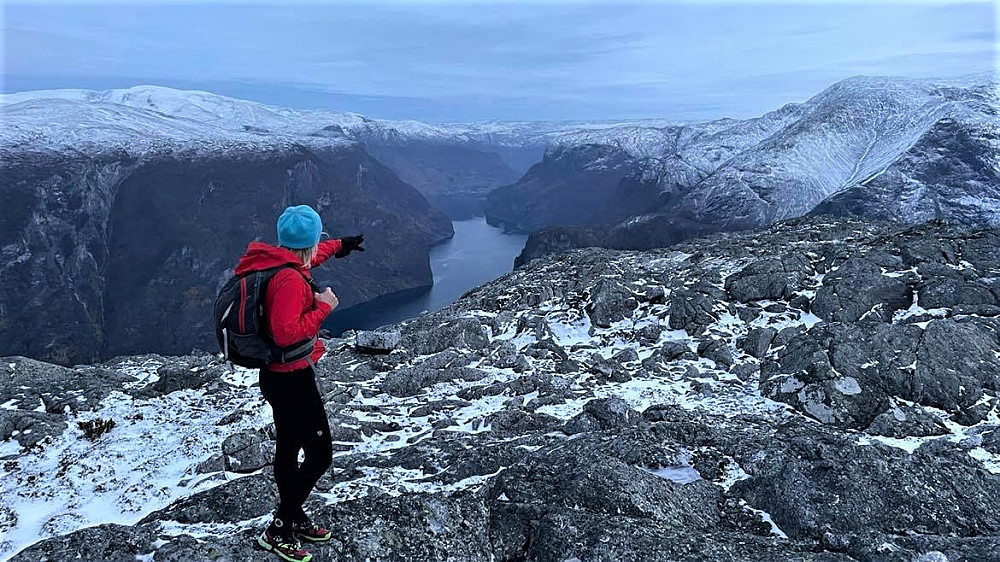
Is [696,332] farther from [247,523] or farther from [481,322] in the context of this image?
[247,523]

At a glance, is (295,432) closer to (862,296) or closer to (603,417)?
(603,417)

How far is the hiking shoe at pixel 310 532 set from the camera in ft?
20.8

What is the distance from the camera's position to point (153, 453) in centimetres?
1201

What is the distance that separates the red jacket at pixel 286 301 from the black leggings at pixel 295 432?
0.22 meters

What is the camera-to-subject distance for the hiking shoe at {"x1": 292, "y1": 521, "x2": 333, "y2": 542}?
6348 millimetres

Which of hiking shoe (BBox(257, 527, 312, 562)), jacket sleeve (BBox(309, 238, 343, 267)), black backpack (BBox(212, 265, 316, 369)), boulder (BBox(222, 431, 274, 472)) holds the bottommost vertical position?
boulder (BBox(222, 431, 274, 472))

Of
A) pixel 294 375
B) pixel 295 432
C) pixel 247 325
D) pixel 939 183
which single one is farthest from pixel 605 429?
pixel 939 183

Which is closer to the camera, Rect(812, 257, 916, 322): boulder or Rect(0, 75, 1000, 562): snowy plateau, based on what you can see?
Rect(0, 75, 1000, 562): snowy plateau

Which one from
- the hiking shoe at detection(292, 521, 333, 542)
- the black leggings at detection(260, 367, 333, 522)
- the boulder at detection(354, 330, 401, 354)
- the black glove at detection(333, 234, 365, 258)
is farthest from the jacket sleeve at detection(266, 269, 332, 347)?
the boulder at detection(354, 330, 401, 354)

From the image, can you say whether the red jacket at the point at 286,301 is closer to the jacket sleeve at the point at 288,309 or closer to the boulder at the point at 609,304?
the jacket sleeve at the point at 288,309

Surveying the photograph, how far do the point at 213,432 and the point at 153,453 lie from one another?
1.26 meters

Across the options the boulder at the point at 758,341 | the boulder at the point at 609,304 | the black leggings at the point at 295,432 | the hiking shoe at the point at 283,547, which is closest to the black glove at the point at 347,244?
the black leggings at the point at 295,432

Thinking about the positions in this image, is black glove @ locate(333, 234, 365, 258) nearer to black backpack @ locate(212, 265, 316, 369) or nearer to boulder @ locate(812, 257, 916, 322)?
black backpack @ locate(212, 265, 316, 369)

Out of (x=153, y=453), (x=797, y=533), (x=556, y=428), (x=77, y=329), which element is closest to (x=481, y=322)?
(x=556, y=428)
